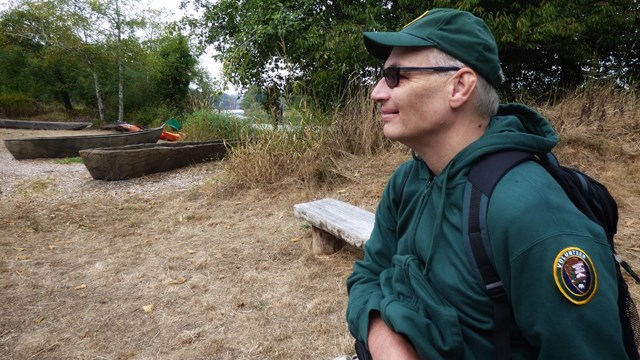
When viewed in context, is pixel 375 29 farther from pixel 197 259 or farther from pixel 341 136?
pixel 197 259

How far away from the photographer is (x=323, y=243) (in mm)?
3898

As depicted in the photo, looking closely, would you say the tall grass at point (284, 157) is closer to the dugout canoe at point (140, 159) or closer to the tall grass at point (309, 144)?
the tall grass at point (309, 144)

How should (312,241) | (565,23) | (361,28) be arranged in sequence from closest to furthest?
1. (312,241)
2. (565,23)
3. (361,28)

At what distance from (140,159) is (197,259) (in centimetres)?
434

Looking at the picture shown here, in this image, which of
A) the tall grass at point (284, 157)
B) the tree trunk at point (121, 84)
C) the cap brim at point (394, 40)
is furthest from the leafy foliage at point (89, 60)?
the cap brim at point (394, 40)

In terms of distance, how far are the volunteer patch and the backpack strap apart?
0.14m

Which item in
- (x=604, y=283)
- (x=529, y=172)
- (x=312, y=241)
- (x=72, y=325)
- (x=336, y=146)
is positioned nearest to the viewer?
(x=604, y=283)

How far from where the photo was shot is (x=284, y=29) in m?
7.24

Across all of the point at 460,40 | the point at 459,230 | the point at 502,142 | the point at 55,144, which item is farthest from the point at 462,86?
the point at 55,144

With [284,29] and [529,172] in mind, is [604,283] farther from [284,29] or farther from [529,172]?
[284,29]

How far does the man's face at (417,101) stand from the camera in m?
1.28

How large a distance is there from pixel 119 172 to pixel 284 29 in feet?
12.9

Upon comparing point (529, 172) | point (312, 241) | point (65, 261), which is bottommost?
point (65, 261)

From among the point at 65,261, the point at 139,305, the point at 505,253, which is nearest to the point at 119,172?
the point at 65,261
